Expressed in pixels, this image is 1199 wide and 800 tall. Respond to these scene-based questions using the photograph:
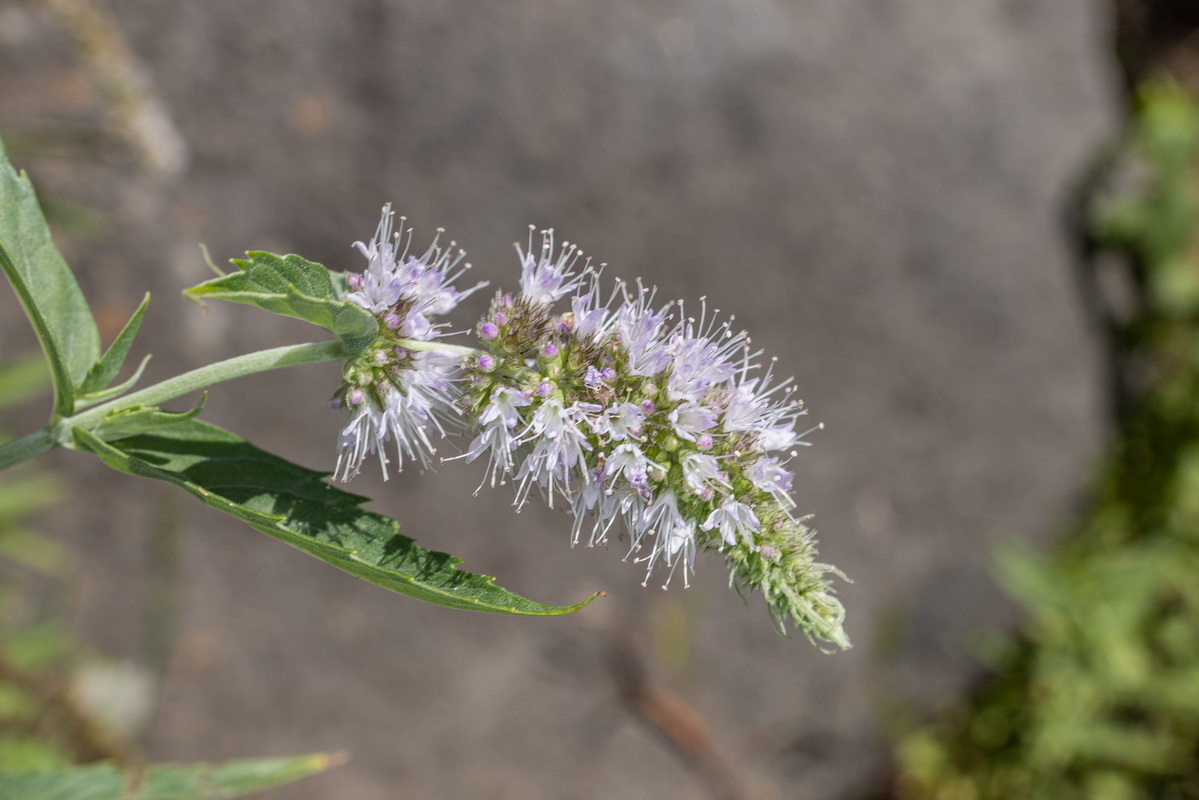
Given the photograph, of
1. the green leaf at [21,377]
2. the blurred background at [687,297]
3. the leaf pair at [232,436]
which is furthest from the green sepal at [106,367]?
the green leaf at [21,377]

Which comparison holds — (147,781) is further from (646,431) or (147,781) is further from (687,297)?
(687,297)

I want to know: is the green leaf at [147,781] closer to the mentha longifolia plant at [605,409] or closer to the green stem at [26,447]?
the green stem at [26,447]

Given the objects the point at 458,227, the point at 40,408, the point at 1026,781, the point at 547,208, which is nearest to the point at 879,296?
the point at 547,208

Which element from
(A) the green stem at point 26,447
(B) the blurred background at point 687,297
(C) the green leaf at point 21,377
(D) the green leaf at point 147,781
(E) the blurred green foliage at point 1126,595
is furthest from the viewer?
(E) the blurred green foliage at point 1126,595

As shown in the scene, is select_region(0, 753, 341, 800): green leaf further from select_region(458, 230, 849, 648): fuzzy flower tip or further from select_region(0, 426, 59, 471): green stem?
select_region(458, 230, 849, 648): fuzzy flower tip

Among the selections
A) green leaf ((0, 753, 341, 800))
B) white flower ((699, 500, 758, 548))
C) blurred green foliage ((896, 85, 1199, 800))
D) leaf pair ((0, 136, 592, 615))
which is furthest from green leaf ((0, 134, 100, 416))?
blurred green foliage ((896, 85, 1199, 800))

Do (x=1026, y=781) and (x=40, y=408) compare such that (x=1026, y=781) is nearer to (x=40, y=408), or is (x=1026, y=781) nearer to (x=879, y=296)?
(x=879, y=296)
